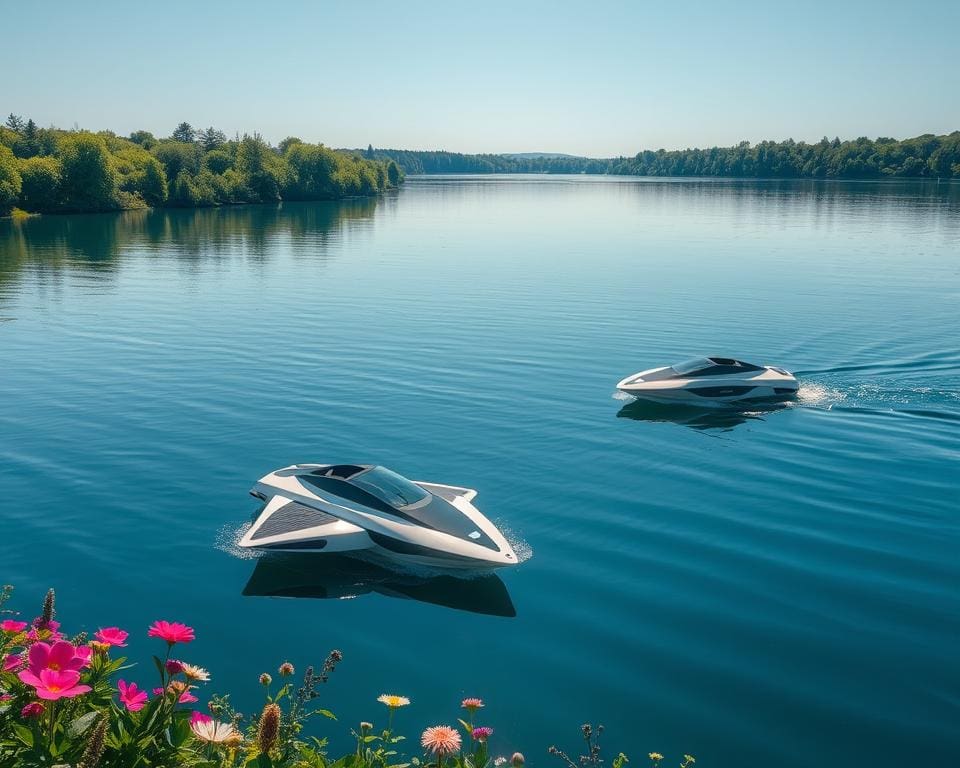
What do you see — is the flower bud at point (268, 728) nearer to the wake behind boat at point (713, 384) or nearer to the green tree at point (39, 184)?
the wake behind boat at point (713, 384)

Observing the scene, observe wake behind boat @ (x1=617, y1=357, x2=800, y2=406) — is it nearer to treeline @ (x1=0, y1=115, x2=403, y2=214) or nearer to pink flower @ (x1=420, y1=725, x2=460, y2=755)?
pink flower @ (x1=420, y1=725, x2=460, y2=755)

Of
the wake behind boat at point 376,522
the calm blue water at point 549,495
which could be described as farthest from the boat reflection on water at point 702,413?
the wake behind boat at point 376,522

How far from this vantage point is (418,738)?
44.4 ft

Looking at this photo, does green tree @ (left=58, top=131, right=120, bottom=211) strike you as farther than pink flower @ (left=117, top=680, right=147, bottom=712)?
Yes

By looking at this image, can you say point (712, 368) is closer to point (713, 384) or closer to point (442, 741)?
point (713, 384)

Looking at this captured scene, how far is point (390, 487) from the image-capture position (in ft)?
65.3

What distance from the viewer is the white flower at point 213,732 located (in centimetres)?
593

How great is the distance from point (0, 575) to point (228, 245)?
75.9m

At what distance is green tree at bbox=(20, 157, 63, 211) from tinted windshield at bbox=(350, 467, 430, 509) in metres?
126

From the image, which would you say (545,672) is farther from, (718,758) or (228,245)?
(228,245)

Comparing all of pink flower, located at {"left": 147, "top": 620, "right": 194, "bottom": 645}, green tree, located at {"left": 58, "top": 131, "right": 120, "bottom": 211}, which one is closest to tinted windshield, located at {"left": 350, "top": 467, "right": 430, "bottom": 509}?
pink flower, located at {"left": 147, "top": 620, "right": 194, "bottom": 645}

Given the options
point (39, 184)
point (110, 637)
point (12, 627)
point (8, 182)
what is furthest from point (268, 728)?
point (39, 184)

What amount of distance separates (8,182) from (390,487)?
122364 millimetres

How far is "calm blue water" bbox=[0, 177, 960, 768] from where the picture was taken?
14797mm
